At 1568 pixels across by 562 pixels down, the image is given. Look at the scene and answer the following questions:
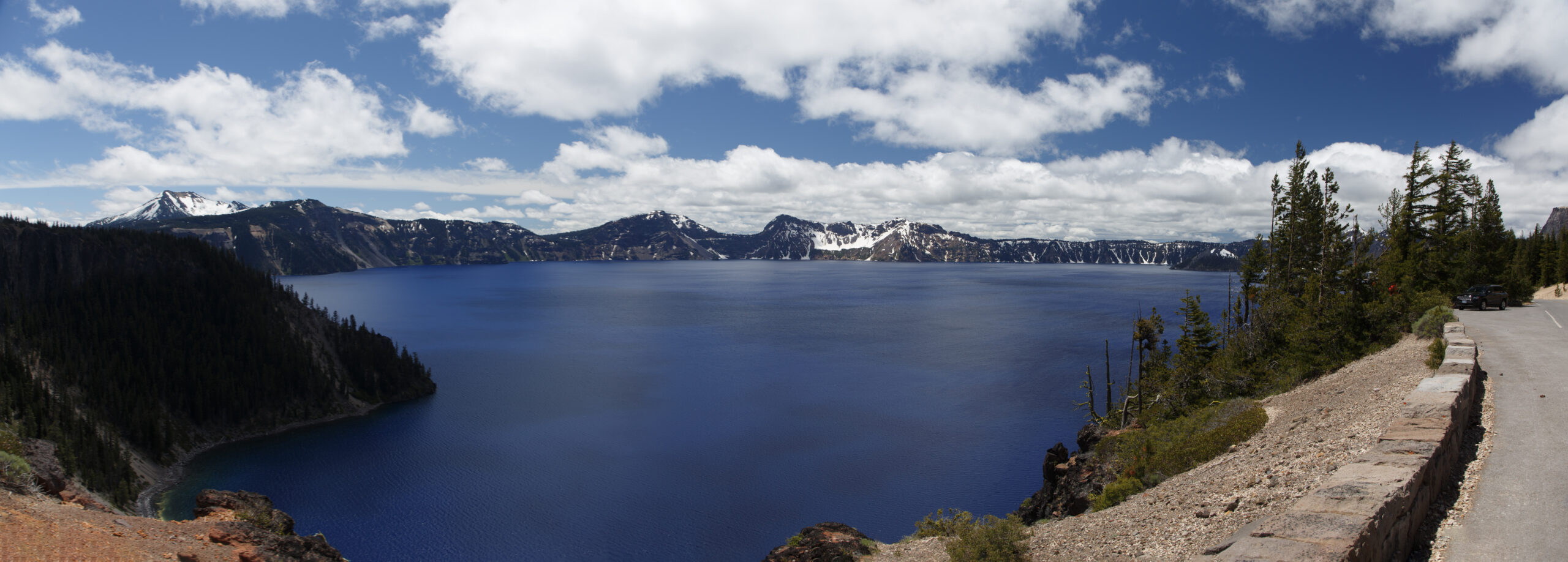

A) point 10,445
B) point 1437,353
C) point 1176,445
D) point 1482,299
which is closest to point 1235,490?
point 1176,445

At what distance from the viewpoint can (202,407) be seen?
6662cm

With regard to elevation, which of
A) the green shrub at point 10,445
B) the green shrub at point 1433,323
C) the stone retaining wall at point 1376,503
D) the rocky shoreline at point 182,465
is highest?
the green shrub at point 1433,323

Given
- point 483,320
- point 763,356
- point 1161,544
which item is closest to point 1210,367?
point 1161,544

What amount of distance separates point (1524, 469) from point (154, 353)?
10547cm

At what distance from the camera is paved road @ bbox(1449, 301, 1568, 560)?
1039 centimetres

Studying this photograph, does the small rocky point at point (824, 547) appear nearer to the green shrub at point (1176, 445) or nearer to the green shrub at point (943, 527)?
the green shrub at point (943, 527)

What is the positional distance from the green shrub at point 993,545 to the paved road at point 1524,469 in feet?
26.0

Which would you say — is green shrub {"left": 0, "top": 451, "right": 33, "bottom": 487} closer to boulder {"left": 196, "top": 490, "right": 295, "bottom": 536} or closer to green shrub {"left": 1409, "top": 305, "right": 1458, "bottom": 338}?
boulder {"left": 196, "top": 490, "right": 295, "bottom": 536}

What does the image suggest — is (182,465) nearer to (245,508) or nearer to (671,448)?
(245,508)

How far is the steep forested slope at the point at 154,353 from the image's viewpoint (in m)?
56.3

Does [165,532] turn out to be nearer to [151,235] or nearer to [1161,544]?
[1161,544]

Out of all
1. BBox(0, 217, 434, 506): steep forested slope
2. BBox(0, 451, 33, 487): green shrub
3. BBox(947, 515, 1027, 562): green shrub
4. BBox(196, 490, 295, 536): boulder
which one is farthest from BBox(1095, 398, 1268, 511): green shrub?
BBox(0, 217, 434, 506): steep forested slope

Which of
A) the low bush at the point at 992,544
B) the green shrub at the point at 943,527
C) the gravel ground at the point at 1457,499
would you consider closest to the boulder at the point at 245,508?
the green shrub at the point at 943,527

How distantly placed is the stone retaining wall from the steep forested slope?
67.5m
